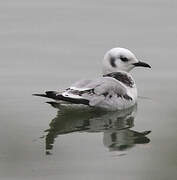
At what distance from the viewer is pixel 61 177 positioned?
24.1 feet

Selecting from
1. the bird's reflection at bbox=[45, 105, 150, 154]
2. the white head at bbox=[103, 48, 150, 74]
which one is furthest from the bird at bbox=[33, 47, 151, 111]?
the bird's reflection at bbox=[45, 105, 150, 154]

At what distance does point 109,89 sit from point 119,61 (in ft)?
3.57

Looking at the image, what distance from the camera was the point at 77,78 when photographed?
1154 centimetres

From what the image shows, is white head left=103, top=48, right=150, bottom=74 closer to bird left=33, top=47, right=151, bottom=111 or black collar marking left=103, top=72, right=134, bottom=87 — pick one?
bird left=33, top=47, right=151, bottom=111

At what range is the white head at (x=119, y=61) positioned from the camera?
36.1 ft

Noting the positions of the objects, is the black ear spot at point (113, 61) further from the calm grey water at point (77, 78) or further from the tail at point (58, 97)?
the tail at point (58, 97)

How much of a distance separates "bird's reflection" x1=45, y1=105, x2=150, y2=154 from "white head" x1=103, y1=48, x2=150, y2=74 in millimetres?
794

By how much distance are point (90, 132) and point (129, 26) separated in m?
5.19

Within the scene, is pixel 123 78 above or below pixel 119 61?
below

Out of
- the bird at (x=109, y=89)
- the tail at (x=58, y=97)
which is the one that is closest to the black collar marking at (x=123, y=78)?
the bird at (x=109, y=89)

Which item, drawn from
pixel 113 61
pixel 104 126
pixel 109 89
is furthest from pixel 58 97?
pixel 113 61

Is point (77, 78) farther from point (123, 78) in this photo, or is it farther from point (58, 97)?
point (58, 97)
